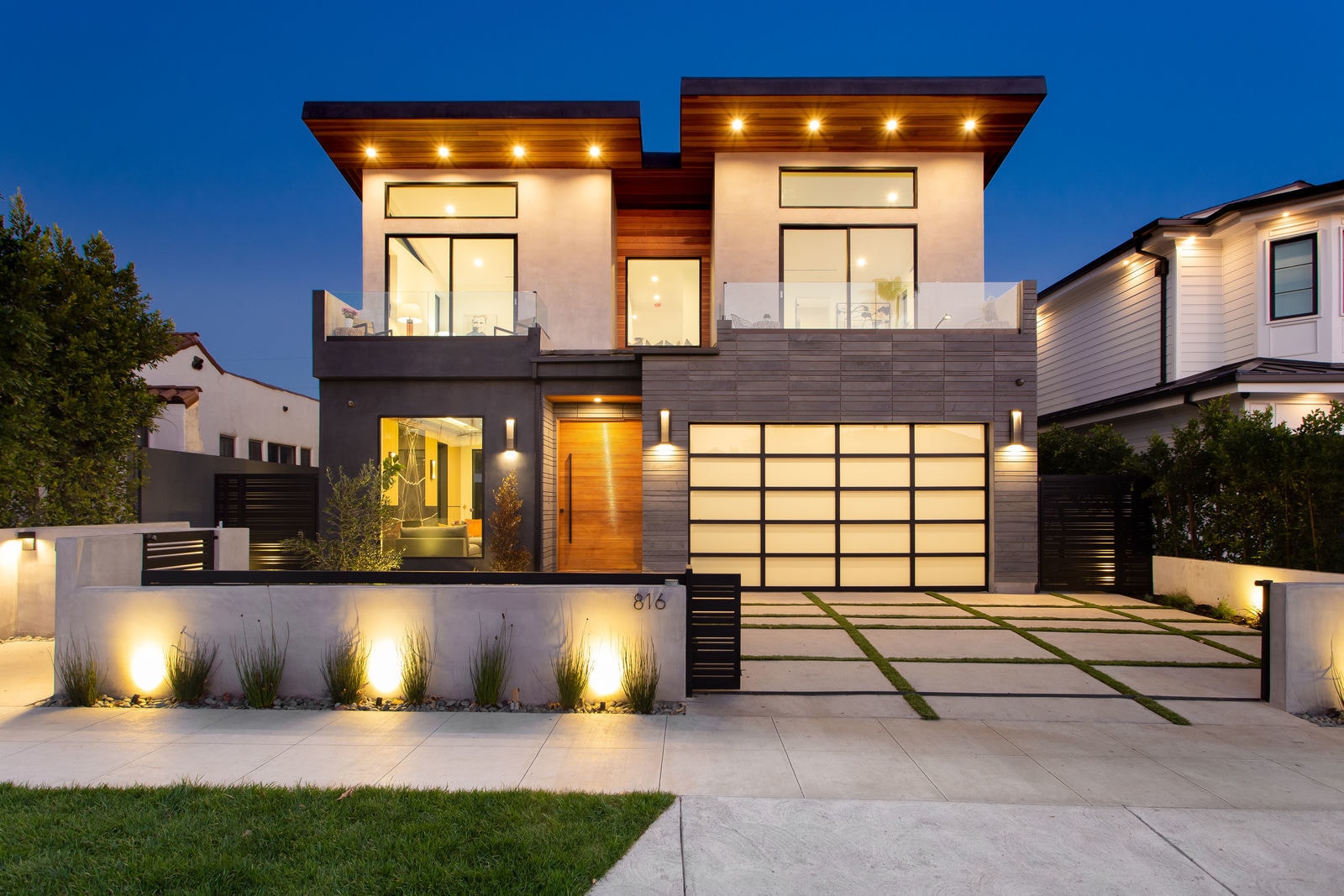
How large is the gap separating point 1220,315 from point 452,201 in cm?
1367

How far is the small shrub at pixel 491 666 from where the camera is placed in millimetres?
4875

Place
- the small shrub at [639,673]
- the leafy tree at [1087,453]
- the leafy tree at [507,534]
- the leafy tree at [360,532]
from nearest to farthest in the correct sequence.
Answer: the small shrub at [639,673], the leafy tree at [360,532], the leafy tree at [507,534], the leafy tree at [1087,453]

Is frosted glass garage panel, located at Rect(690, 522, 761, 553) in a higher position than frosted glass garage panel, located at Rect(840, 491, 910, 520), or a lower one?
lower

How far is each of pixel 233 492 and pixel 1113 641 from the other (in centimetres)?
1289

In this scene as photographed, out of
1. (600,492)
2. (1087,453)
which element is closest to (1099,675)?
(1087,453)

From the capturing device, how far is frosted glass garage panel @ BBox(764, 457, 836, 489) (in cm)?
1028

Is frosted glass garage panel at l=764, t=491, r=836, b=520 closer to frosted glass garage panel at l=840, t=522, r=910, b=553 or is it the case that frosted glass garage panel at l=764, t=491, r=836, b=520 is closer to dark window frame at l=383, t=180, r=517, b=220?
frosted glass garage panel at l=840, t=522, r=910, b=553

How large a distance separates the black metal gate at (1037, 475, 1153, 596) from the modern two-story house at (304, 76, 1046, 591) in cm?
36

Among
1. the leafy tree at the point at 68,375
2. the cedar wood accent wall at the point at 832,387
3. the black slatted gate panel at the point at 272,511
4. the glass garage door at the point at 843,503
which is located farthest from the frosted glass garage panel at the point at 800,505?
the leafy tree at the point at 68,375

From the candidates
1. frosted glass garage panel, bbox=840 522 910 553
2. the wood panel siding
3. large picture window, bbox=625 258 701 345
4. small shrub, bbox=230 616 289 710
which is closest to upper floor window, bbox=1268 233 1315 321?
frosted glass garage panel, bbox=840 522 910 553

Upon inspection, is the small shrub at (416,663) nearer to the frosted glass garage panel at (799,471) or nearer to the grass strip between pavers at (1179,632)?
the frosted glass garage panel at (799,471)

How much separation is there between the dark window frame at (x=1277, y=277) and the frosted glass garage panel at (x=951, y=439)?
533 cm

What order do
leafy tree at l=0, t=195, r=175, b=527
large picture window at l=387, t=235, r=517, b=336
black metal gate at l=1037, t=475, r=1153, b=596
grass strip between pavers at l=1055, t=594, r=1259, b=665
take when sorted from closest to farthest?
grass strip between pavers at l=1055, t=594, r=1259, b=665
leafy tree at l=0, t=195, r=175, b=527
black metal gate at l=1037, t=475, r=1153, b=596
large picture window at l=387, t=235, r=517, b=336

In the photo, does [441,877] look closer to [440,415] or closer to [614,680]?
[614,680]
